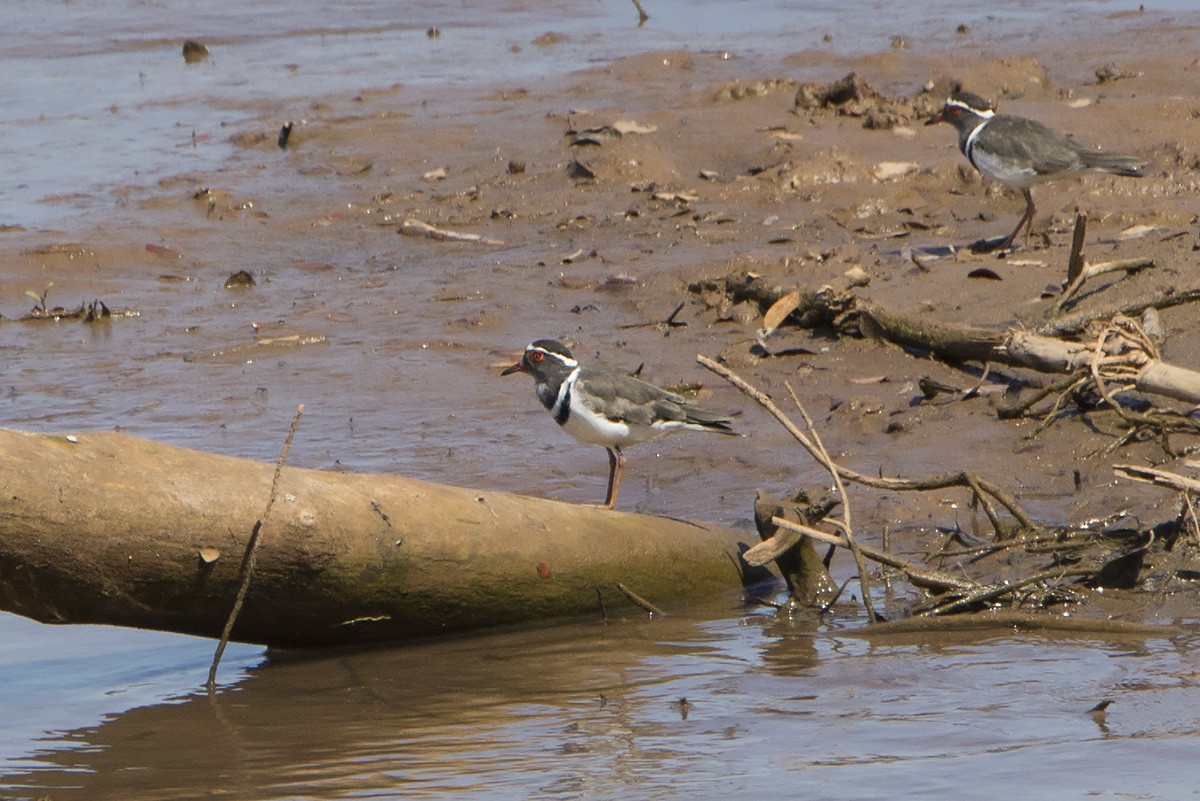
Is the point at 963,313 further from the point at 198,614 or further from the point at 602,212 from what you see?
the point at 198,614

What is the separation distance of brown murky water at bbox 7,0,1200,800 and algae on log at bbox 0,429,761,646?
8.5 inches

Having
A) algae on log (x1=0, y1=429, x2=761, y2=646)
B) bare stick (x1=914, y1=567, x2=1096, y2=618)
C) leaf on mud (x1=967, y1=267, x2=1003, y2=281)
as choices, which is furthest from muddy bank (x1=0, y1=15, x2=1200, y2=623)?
algae on log (x1=0, y1=429, x2=761, y2=646)

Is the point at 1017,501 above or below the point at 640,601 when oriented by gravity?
above

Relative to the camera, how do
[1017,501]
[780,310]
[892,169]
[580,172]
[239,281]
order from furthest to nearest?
1. [580,172]
2. [892,169]
3. [239,281]
4. [780,310]
5. [1017,501]

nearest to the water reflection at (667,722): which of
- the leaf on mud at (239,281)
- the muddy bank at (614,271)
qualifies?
the muddy bank at (614,271)

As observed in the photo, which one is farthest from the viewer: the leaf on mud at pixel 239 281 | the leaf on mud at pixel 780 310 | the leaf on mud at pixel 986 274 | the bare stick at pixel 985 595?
the leaf on mud at pixel 239 281

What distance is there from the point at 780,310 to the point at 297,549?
14.7 ft

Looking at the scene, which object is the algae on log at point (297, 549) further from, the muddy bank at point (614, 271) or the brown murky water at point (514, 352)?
the muddy bank at point (614, 271)

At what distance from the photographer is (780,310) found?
9.09m

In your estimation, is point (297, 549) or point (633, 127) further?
point (633, 127)

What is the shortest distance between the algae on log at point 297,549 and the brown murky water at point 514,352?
22cm

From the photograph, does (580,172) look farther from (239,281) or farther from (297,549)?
(297,549)

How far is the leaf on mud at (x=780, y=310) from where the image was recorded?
9.05 metres

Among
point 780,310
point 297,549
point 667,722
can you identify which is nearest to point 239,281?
point 780,310
